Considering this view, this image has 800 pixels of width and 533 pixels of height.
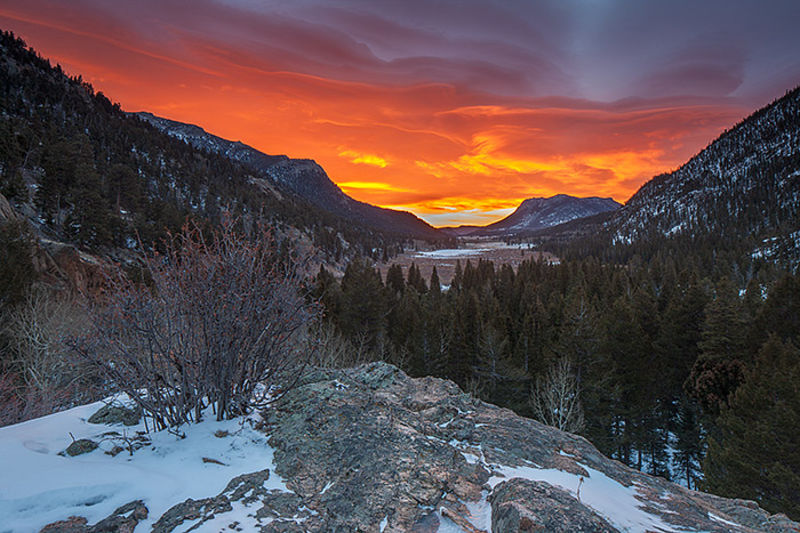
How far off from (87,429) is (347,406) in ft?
11.0

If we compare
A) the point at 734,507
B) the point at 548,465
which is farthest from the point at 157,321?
the point at 734,507

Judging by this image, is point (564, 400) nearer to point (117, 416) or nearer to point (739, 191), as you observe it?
point (117, 416)

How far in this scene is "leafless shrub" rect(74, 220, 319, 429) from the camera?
464 centimetres

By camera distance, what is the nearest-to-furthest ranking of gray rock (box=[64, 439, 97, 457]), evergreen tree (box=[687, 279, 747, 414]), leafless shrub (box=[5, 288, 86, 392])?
gray rock (box=[64, 439, 97, 457]) → leafless shrub (box=[5, 288, 86, 392]) → evergreen tree (box=[687, 279, 747, 414])

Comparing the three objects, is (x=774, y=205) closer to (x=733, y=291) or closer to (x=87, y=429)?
(x=733, y=291)

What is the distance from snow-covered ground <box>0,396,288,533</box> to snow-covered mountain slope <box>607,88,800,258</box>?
4110 inches

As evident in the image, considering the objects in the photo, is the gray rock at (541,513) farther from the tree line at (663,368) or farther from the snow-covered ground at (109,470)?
the tree line at (663,368)

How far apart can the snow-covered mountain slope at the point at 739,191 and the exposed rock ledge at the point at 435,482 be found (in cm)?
10023

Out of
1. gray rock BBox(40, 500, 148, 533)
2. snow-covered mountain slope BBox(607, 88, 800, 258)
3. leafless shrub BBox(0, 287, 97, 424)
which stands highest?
snow-covered mountain slope BBox(607, 88, 800, 258)

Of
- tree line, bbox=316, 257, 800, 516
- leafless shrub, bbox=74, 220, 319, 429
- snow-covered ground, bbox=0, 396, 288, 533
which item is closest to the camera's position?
snow-covered ground, bbox=0, 396, 288, 533

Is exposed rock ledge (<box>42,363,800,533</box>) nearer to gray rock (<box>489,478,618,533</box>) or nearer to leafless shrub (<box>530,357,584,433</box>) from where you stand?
gray rock (<box>489,478,618,533</box>)

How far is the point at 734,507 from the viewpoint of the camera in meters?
4.48

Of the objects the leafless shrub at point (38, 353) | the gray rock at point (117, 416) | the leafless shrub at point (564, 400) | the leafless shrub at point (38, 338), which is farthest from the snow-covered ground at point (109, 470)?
the leafless shrub at point (564, 400)

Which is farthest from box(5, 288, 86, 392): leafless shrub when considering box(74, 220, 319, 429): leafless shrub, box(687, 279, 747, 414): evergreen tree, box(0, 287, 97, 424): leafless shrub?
box(687, 279, 747, 414): evergreen tree
